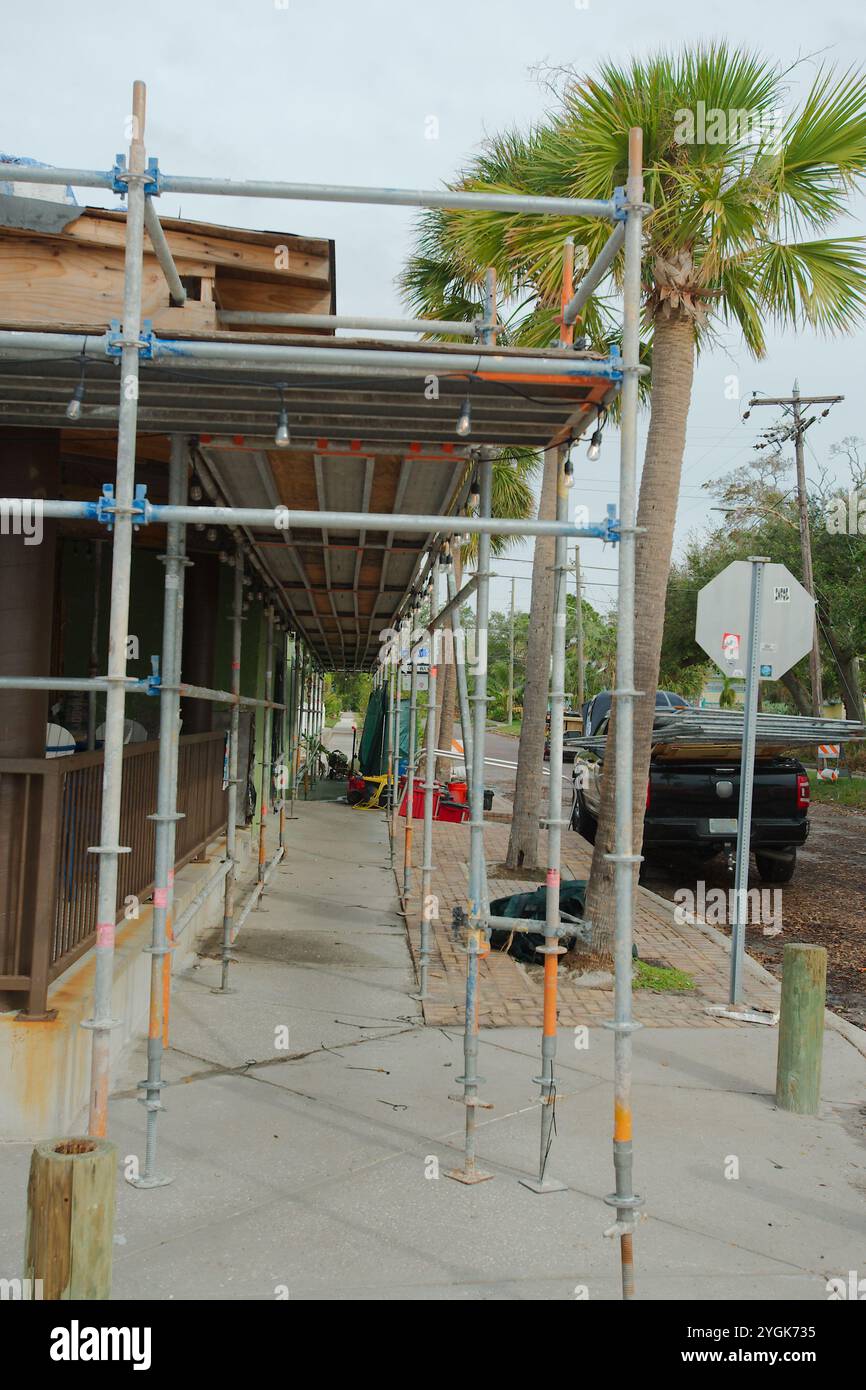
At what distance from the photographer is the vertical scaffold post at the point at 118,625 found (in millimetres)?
3676

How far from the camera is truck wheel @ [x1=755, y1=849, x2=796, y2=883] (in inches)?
505

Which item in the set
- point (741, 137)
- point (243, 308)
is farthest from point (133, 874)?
point (741, 137)

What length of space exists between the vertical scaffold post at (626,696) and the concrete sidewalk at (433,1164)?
1.48 ft

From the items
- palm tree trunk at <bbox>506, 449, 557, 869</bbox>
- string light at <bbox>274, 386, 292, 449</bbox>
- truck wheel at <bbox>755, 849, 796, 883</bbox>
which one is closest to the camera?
string light at <bbox>274, 386, 292, 449</bbox>

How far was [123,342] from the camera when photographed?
146 inches

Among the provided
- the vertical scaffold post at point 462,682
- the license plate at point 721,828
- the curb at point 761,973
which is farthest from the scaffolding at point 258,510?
the license plate at point 721,828

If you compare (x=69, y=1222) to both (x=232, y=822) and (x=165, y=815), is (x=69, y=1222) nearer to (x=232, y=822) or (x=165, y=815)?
(x=165, y=815)

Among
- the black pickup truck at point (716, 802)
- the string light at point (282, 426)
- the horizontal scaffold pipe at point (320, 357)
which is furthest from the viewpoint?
the black pickup truck at point (716, 802)

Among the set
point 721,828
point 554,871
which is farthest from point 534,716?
point 554,871

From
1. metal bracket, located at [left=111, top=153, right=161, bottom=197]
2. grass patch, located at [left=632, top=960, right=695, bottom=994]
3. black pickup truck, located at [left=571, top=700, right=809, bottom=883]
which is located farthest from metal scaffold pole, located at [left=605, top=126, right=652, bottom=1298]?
black pickup truck, located at [left=571, top=700, right=809, bottom=883]

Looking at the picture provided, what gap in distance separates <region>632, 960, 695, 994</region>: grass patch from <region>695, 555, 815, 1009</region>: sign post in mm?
490

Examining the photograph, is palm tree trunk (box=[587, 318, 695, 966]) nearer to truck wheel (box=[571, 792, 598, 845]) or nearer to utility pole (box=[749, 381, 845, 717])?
truck wheel (box=[571, 792, 598, 845])

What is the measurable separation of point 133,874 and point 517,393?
371 cm

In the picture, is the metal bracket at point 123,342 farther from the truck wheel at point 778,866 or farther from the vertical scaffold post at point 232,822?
the truck wheel at point 778,866
